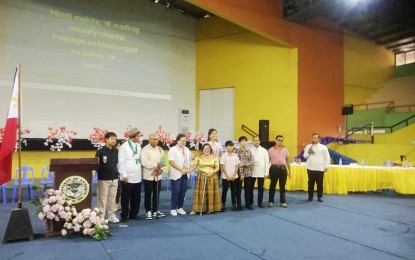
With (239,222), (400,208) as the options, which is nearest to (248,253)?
(239,222)

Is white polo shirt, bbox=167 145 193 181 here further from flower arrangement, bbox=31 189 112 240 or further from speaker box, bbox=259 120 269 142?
speaker box, bbox=259 120 269 142

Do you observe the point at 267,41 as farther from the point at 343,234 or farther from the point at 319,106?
the point at 343,234

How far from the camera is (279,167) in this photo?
5816 millimetres

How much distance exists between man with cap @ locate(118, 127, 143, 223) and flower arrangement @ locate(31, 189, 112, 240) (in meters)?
0.78

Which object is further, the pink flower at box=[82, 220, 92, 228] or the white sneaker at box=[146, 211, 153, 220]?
the white sneaker at box=[146, 211, 153, 220]

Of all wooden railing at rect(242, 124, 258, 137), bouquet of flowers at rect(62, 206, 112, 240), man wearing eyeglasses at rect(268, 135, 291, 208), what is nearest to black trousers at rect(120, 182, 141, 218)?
bouquet of flowers at rect(62, 206, 112, 240)

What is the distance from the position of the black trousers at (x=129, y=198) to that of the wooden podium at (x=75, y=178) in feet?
2.04

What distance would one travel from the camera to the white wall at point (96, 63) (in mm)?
8227

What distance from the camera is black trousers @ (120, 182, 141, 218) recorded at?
4590 millimetres

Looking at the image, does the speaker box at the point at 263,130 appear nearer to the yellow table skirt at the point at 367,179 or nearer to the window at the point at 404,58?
the yellow table skirt at the point at 367,179

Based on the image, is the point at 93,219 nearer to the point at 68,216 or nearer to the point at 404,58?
the point at 68,216

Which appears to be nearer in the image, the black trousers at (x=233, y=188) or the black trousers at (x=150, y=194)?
the black trousers at (x=150, y=194)

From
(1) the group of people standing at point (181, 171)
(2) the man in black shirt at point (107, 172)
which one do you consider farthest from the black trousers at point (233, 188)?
(2) the man in black shirt at point (107, 172)

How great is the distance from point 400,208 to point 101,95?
25.5 feet
